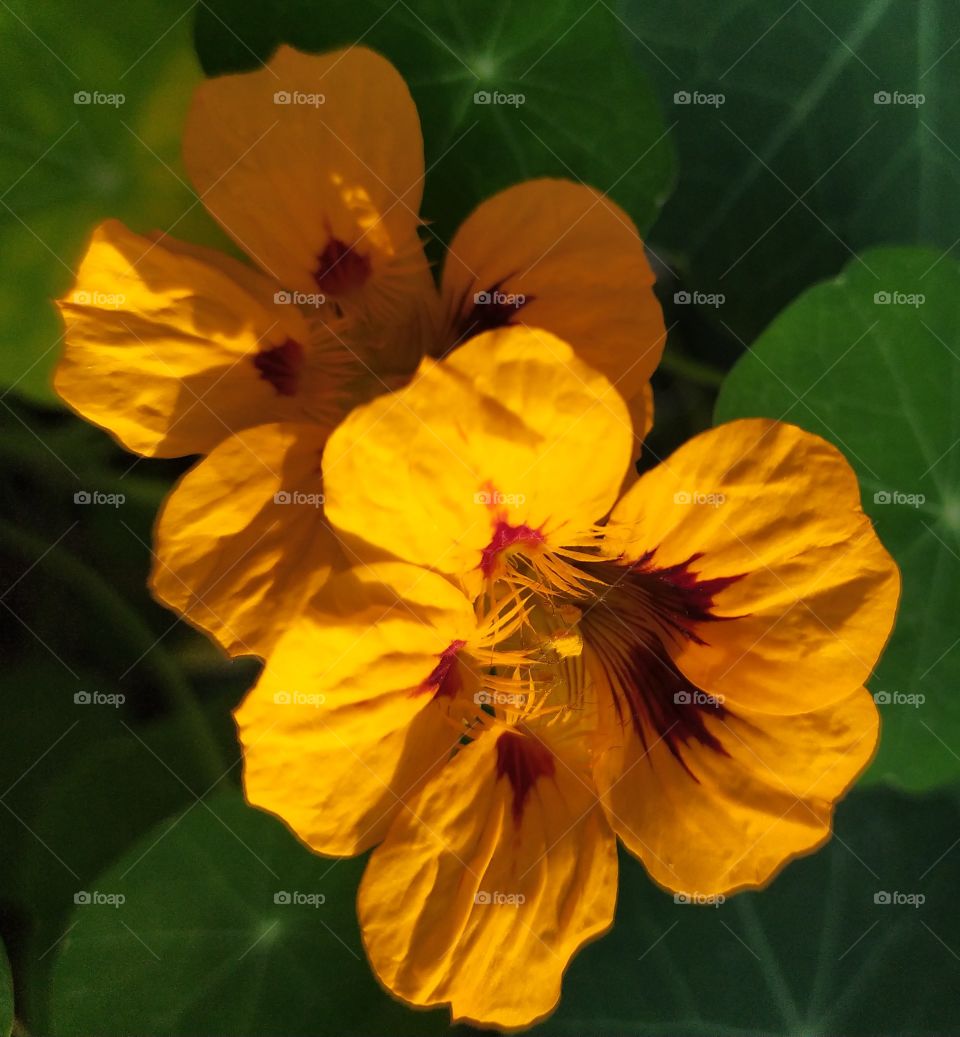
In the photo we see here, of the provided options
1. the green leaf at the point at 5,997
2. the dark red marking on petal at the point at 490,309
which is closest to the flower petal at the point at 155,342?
the dark red marking on petal at the point at 490,309

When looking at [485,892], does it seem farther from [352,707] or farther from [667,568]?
[667,568]

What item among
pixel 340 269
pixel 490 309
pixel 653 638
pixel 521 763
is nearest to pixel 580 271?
pixel 490 309

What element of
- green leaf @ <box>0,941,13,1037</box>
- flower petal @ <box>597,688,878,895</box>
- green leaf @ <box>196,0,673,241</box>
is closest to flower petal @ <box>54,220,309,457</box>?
green leaf @ <box>196,0,673,241</box>

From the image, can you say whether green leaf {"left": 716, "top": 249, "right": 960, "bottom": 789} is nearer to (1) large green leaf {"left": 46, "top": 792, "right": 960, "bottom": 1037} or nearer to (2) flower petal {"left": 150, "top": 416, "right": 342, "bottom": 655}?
(1) large green leaf {"left": 46, "top": 792, "right": 960, "bottom": 1037}

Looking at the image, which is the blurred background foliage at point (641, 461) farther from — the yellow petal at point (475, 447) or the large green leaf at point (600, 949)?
the yellow petal at point (475, 447)

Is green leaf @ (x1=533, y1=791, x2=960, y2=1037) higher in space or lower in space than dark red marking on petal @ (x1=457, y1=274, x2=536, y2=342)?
lower
